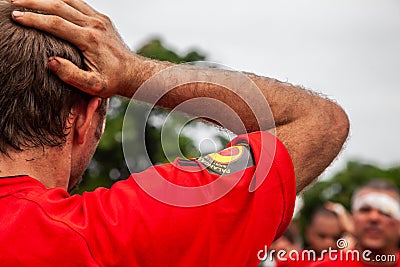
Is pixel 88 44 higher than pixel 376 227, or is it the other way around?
pixel 88 44

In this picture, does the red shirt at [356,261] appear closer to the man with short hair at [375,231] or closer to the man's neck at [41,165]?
the man with short hair at [375,231]

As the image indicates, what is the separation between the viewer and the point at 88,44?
102 inches

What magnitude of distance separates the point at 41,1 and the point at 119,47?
1.08ft

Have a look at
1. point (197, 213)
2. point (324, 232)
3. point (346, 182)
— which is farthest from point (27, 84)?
point (346, 182)

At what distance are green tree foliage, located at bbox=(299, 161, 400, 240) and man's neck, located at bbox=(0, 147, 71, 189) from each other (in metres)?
60.5

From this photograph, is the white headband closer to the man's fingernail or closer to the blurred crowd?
the blurred crowd

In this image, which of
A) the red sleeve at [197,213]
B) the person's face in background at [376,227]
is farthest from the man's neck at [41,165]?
the person's face in background at [376,227]

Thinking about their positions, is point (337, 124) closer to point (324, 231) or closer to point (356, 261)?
point (356, 261)

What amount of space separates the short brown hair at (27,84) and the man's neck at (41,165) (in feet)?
0.09

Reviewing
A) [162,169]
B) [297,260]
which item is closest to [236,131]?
[162,169]

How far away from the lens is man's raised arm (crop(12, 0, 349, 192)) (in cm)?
254

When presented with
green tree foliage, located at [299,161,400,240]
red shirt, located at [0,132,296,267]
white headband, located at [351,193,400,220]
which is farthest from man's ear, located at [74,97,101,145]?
green tree foliage, located at [299,161,400,240]

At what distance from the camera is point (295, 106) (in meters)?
2.67

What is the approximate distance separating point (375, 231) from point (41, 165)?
17.9ft
